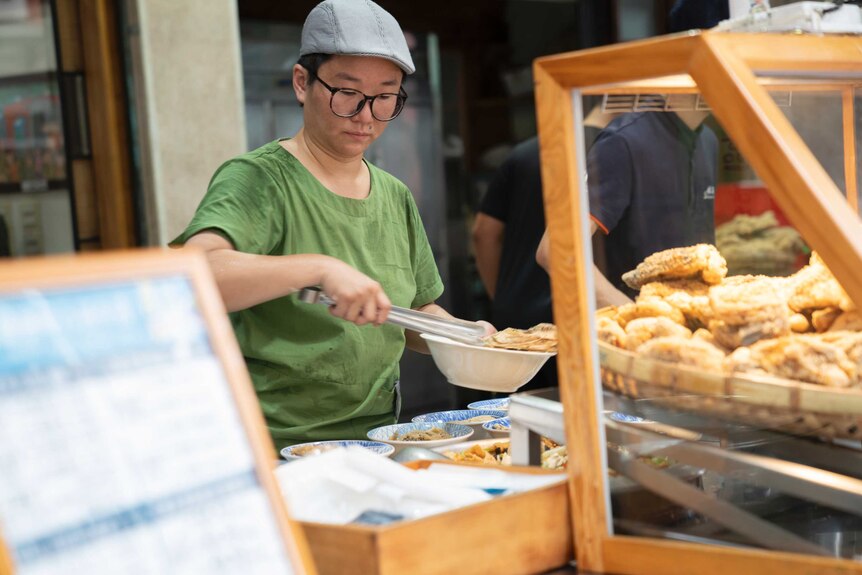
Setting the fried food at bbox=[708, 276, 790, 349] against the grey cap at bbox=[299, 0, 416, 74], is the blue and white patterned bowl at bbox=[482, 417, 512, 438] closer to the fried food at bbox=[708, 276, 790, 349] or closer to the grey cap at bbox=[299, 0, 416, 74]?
→ the fried food at bbox=[708, 276, 790, 349]

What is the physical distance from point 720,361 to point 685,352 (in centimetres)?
4

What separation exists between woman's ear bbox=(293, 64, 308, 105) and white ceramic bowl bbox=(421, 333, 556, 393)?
0.78 metres

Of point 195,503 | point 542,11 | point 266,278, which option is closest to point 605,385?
point 195,503

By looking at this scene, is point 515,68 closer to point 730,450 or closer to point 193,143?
point 193,143

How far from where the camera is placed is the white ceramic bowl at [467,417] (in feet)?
6.17

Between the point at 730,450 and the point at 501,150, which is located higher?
the point at 501,150

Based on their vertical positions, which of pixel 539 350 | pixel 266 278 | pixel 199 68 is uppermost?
pixel 199 68

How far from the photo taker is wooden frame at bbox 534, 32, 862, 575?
98 cm

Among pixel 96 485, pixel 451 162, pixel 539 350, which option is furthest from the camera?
pixel 451 162

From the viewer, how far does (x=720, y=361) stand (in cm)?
111

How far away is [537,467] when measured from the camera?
1.23 m

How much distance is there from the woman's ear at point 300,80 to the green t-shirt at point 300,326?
144mm

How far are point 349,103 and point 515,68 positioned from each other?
13.0 ft

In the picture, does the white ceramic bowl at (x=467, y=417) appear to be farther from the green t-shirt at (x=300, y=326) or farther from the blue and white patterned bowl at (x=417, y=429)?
the green t-shirt at (x=300, y=326)
